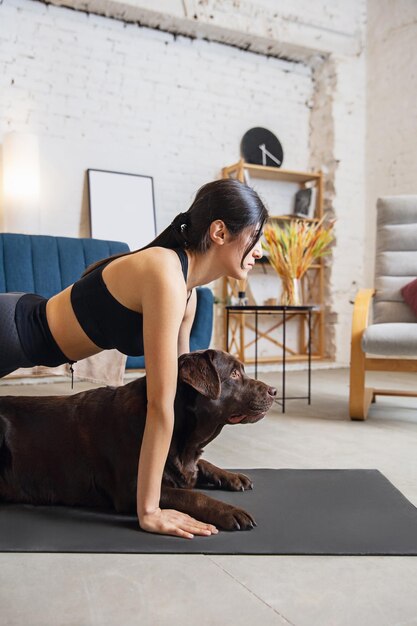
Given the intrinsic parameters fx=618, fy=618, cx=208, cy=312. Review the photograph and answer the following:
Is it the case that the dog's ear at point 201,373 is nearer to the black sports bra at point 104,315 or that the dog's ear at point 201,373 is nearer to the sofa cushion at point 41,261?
the black sports bra at point 104,315

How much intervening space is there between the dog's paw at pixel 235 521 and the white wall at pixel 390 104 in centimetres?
423

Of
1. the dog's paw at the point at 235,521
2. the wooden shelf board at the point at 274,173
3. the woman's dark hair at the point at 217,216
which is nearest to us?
the dog's paw at the point at 235,521

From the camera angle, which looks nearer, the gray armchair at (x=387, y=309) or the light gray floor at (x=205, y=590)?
the light gray floor at (x=205, y=590)

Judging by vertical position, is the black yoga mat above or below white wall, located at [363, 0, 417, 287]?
below

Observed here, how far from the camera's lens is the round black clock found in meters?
5.34

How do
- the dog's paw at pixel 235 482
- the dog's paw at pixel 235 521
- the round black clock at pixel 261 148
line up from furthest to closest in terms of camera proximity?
1. the round black clock at pixel 261 148
2. the dog's paw at pixel 235 482
3. the dog's paw at pixel 235 521

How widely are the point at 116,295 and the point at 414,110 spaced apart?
4.32 meters

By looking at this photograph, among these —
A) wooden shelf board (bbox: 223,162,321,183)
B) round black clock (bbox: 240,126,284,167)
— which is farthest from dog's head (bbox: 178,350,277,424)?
round black clock (bbox: 240,126,284,167)

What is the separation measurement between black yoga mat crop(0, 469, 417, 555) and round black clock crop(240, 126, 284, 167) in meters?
3.94

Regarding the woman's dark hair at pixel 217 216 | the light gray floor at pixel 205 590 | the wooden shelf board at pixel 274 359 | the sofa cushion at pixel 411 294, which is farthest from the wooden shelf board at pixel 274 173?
the light gray floor at pixel 205 590

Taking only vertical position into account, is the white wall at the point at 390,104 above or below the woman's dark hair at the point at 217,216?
above

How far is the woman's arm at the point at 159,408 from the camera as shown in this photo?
1449mm

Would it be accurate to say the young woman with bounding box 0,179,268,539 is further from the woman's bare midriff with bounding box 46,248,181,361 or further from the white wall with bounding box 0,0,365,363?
the white wall with bounding box 0,0,365,363

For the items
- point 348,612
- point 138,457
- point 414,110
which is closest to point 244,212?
point 138,457
